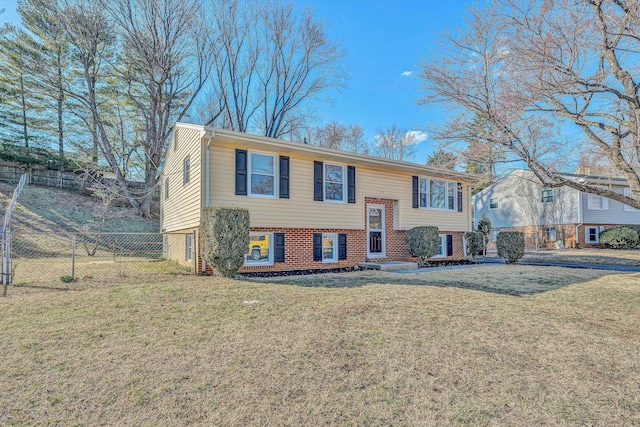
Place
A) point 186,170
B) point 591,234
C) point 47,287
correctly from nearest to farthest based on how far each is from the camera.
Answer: point 47,287, point 186,170, point 591,234

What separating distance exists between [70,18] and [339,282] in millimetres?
19321

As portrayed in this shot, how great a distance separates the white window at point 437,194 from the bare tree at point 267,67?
12.0 meters

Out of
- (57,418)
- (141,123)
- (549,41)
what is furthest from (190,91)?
(57,418)

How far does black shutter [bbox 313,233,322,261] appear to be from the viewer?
35.4 feet

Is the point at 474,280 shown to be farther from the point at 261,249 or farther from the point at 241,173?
the point at 241,173

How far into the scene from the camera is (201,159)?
29.1 feet

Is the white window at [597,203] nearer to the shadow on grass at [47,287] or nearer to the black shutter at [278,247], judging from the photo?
the black shutter at [278,247]

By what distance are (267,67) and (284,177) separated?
609 inches

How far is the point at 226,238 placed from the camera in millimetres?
7641

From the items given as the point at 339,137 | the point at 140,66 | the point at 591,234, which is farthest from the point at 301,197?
the point at 591,234

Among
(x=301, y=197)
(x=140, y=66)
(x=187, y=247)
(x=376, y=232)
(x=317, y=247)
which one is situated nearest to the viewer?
(x=301, y=197)

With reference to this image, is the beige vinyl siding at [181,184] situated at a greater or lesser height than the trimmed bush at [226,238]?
greater

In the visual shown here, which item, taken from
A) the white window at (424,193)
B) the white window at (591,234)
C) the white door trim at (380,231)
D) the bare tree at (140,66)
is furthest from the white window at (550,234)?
the bare tree at (140,66)

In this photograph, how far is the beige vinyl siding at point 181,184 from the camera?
925 centimetres
